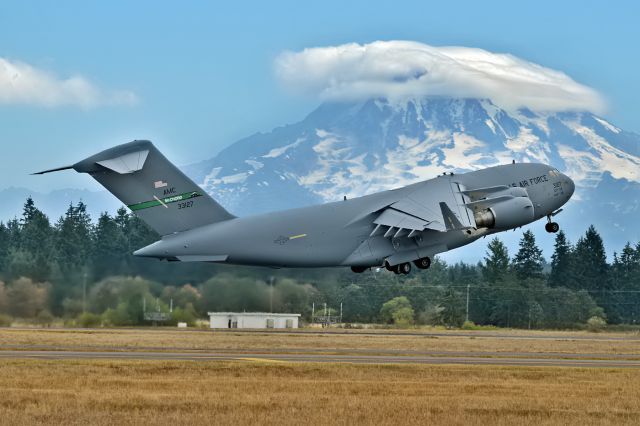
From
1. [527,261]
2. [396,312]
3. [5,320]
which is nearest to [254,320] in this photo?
[5,320]

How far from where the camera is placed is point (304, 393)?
97.7ft

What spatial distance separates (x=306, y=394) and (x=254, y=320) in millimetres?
38166

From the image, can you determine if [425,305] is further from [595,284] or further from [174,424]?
[174,424]

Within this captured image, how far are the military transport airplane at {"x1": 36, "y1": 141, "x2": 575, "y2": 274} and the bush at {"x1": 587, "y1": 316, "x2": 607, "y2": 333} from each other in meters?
55.3

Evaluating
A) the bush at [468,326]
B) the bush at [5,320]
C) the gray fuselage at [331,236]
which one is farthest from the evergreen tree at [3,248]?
the bush at [468,326]

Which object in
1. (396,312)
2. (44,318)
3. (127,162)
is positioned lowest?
(44,318)

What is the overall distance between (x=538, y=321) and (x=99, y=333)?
1924 inches

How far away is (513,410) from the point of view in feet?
89.9

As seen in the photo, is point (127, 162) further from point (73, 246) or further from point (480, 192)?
point (73, 246)

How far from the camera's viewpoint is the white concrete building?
57.8m

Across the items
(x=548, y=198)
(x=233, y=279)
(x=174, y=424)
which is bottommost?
(x=174, y=424)

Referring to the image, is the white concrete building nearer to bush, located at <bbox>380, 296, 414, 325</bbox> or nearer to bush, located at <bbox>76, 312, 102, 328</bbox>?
bush, located at <bbox>76, 312, 102, 328</bbox>

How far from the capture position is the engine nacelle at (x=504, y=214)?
42000 mm

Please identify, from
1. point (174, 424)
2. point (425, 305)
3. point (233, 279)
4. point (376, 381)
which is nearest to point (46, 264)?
point (233, 279)
